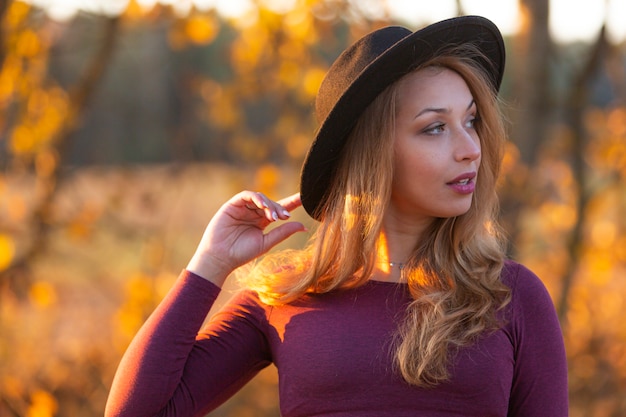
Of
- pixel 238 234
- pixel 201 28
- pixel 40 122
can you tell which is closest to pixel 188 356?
pixel 238 234

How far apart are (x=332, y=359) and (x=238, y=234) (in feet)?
1.37

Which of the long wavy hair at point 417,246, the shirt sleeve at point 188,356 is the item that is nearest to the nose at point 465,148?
the long wavy hair at point 417,246

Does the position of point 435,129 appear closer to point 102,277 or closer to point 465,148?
point 465,148

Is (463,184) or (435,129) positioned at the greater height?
(435,129)

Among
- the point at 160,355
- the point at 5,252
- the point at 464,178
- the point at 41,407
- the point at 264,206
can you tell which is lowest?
the point at 41,407

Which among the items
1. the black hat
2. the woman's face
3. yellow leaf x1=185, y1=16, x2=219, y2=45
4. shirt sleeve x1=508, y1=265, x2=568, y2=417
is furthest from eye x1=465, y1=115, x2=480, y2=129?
yellow leaf x1=185, y1=16, x2=219, y2=45

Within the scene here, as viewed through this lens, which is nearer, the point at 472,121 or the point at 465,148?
the point at 465,148

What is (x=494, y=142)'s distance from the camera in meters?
2.27

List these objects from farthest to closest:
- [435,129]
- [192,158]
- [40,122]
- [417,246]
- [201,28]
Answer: [192,158] → [40,122] → [201,28] → [417,246] → [435,129]

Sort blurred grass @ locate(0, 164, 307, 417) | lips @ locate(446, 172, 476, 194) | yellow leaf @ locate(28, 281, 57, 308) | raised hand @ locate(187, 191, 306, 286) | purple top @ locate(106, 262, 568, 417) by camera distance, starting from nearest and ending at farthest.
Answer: purple top @ locate(106, 262, 568, 417) → lips @ locate(446, 172, 476, 194) → raised hand @ locate(187, 191, 306, 286) → yellow leaf @ locate(28, 281, 57, 308) → blurred grass @ locate(0, 164, 307, 417)

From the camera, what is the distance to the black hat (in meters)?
2.10

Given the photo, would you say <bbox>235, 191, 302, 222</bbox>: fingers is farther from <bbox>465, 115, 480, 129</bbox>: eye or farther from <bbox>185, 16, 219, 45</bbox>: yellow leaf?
<bbox>185, 16, 219, 45</bbox>: yellow leaf

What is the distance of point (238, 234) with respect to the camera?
2.29 m

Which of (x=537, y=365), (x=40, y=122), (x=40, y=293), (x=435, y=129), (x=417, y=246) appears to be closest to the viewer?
(x=537, y=365)
